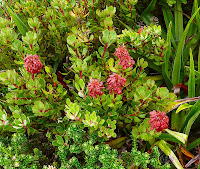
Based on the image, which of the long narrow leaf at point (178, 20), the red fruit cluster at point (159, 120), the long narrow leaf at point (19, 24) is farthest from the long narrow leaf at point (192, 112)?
the long narrow leaf at point (19, 24)

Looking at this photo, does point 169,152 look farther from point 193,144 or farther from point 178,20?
point 178,20

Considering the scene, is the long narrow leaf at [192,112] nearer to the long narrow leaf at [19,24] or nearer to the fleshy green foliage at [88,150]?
the fleshy green foliage at [88,150]

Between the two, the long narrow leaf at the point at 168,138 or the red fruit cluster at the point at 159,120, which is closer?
the red fruit cluster at the point at 159,120

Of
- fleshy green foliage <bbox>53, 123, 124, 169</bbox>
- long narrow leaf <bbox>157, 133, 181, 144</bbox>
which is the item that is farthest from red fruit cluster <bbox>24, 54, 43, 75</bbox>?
long narrow leaf <bbox>157, 133, 181, 144</bbox>

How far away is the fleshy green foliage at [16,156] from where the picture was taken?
1135 mm

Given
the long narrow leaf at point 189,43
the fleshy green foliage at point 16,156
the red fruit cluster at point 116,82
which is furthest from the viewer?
the long narrow leaf at point 189,43

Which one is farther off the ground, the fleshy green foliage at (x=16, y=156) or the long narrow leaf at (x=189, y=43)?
the long narrow leaf at (x=189, y=43)

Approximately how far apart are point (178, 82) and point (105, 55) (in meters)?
0.60

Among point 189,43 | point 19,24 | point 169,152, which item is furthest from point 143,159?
point 19,24

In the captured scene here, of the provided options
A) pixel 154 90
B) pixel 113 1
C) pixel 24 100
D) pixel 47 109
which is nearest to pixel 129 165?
pixel 154 90

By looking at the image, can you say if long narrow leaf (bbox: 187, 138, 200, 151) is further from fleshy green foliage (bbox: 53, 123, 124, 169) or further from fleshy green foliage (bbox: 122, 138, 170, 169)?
fleshy green foliage (bbox: 53, 123, 124, 169)

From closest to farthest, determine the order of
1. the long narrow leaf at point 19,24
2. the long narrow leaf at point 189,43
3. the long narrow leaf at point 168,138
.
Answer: the long narrow leaf at point 168,138
the long narrow leaf at point 19,24
the long narrow leaf at point 189,43

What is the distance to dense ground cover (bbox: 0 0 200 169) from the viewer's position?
1110 millimetres

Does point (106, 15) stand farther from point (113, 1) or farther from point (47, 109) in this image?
point (47, 109)
